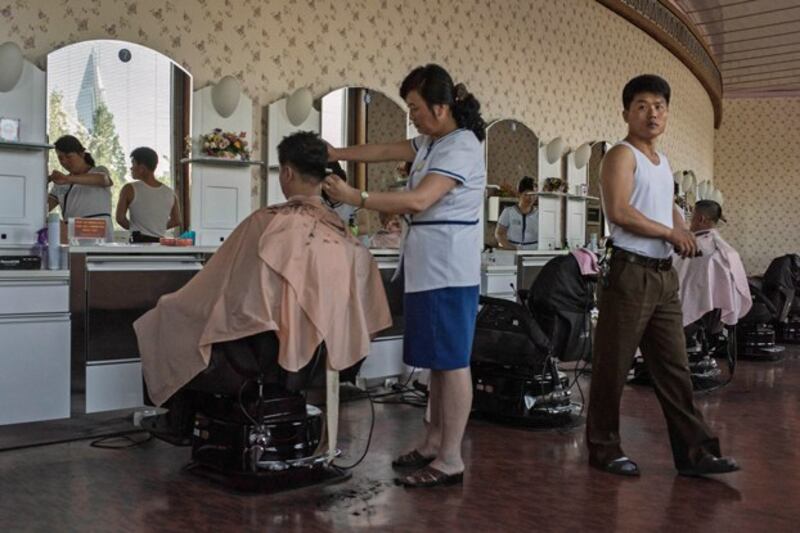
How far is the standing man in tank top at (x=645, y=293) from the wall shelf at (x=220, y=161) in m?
2.04

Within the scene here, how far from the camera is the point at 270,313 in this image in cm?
248

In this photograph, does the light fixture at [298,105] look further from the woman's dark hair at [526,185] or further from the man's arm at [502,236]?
the woman's dark hair at [526,185]

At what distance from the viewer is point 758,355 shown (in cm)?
642

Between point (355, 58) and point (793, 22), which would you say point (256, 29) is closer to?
point (355, 58)

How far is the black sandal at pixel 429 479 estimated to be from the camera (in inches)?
105

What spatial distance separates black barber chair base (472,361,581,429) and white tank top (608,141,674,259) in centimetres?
104

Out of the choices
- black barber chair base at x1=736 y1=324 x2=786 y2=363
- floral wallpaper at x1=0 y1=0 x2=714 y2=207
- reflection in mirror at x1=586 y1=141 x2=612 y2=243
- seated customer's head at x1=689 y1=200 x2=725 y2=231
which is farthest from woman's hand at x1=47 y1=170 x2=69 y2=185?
black barber chair base at x1=736 y1=324 x2=786 y2=363

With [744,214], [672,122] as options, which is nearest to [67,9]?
[672,122]

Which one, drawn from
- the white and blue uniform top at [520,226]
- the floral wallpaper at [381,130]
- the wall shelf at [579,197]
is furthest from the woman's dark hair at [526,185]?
the floral wallpaper at [381,130]

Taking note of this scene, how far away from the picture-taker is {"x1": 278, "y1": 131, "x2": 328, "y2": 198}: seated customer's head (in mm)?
2596

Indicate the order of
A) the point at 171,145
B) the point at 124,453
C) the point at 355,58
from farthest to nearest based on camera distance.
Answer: the point at 355,58
the point at 171,145
the point at 124,453

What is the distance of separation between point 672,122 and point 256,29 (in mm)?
6509

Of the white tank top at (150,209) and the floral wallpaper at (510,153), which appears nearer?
the white tank top at (150,209)

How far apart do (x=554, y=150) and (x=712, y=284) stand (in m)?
2.07
